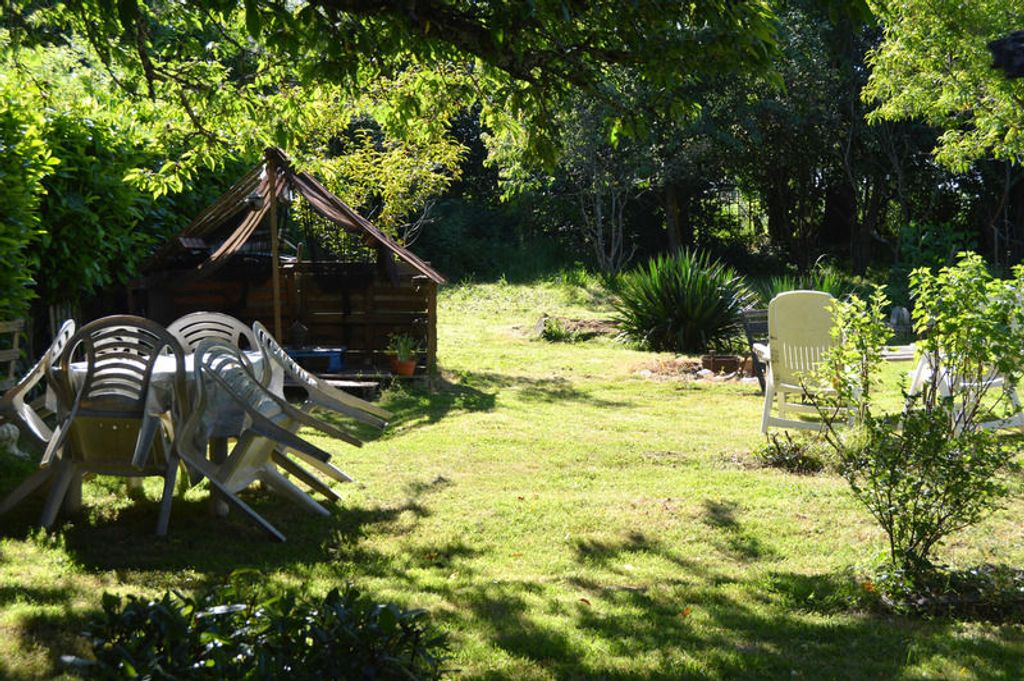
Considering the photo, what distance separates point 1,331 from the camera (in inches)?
268

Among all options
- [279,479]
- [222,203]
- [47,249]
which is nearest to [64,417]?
[279,479]

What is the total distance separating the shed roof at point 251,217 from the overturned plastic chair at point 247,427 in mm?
4733

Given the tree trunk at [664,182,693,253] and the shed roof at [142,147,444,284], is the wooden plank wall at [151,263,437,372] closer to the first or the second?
the shed roof at [142,147,444,284]

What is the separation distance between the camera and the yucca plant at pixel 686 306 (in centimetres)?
1433

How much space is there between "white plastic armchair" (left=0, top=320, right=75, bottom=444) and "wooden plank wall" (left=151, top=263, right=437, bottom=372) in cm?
595

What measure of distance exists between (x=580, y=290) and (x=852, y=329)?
1623 cm

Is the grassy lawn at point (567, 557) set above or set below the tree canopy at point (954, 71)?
below

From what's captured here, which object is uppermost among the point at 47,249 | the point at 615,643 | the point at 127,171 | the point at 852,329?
the point at 127,171

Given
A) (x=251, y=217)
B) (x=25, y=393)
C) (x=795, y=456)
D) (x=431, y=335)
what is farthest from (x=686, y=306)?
(x=25, y=393)

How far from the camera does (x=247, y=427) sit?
17.6ft

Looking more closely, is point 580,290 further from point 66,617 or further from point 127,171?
point 66,617

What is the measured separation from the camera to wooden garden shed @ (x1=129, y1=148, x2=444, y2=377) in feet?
33.7

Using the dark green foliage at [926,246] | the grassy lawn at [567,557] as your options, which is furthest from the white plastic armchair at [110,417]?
the dark green foliage at [926,246]

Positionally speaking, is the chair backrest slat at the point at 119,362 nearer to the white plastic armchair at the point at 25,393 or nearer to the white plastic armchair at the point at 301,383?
the white plastic armchair at the point at 25,393
